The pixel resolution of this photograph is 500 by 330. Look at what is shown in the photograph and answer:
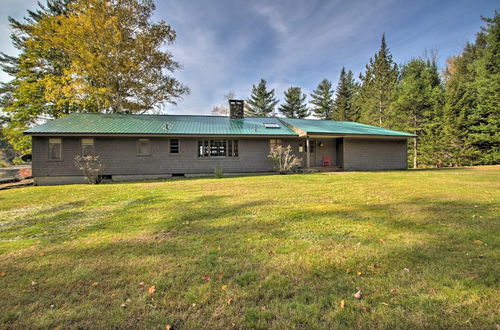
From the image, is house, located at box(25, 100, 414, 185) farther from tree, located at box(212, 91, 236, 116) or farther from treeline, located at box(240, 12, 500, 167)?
tree, located at box(212, 91, 236, 116)

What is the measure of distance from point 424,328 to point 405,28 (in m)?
17.2

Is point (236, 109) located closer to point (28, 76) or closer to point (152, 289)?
point (152, 289)

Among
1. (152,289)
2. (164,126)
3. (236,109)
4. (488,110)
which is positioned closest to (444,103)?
(488,110)

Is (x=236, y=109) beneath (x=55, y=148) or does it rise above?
above

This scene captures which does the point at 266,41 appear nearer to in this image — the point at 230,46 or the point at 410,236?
the point at 230,46

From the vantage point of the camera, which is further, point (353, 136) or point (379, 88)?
point (379, 88)

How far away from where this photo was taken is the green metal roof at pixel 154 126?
41.5ft

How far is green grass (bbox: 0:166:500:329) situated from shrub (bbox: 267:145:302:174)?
869 centimetres

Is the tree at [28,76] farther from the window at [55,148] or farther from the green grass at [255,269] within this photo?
the green grass at [255,269]

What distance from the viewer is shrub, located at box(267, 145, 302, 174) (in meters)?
13.7

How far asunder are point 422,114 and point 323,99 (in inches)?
763

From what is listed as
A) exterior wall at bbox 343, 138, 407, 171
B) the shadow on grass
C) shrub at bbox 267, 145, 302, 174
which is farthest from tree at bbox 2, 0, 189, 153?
the shadow on grass

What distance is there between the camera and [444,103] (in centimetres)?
2128

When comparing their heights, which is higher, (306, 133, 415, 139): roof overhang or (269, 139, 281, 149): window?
(306, 133, 415, 139): roof overhang
